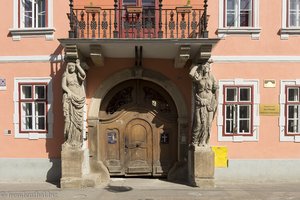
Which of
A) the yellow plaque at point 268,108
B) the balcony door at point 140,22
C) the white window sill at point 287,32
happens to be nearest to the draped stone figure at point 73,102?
the balcony door at point 140,22

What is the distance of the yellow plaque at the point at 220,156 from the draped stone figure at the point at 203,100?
694mm

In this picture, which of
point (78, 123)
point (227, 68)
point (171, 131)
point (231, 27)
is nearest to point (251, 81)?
point (227, 68)

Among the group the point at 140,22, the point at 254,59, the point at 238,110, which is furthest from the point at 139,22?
the point at 238,110

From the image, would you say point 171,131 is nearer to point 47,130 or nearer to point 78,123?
point 78,123

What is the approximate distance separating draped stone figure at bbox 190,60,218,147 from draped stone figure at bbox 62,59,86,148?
3085mm

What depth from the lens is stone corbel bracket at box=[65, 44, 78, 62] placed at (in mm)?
7680

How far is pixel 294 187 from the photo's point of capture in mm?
8203

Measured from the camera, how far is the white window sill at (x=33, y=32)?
860 cm

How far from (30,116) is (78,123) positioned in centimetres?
178

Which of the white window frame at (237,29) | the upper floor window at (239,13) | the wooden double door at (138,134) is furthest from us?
the wooden double door at (138,134)

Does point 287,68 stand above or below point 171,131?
above

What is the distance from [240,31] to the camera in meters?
8.62

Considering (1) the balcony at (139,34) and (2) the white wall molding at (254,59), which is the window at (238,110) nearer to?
(2) the white wall molding at (254,59)

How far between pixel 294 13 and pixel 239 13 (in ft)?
5.47
